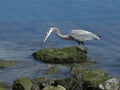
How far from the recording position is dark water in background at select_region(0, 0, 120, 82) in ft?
58.2

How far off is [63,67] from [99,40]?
3702 millimetres

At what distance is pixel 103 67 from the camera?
17562mm

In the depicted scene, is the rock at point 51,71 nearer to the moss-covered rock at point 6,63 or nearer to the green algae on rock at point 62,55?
the green algae on rock at point 62,55

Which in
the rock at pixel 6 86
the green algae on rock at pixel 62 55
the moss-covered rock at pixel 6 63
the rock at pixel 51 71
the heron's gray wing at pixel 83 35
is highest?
the heron's gray wing at pixel 83 35

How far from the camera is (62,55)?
59.2 ft

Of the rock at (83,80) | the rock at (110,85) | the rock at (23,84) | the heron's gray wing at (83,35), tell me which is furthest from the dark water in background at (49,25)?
the rock at (110,85)

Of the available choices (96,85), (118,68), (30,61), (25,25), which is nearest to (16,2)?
(25,25)

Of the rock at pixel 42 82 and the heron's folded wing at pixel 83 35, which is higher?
the heron's folded wing at pixel 83 35

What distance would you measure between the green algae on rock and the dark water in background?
0.27m

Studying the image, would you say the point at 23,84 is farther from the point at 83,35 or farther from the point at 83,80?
the point at 83,35

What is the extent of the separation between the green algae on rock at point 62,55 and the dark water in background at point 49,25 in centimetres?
27

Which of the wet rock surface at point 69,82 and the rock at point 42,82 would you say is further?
the rock at point 42,82

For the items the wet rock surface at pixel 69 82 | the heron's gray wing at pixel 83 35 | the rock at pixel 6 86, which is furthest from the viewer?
the heron's gray wing at pixel 83 35

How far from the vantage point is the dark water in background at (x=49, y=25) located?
699 inches
